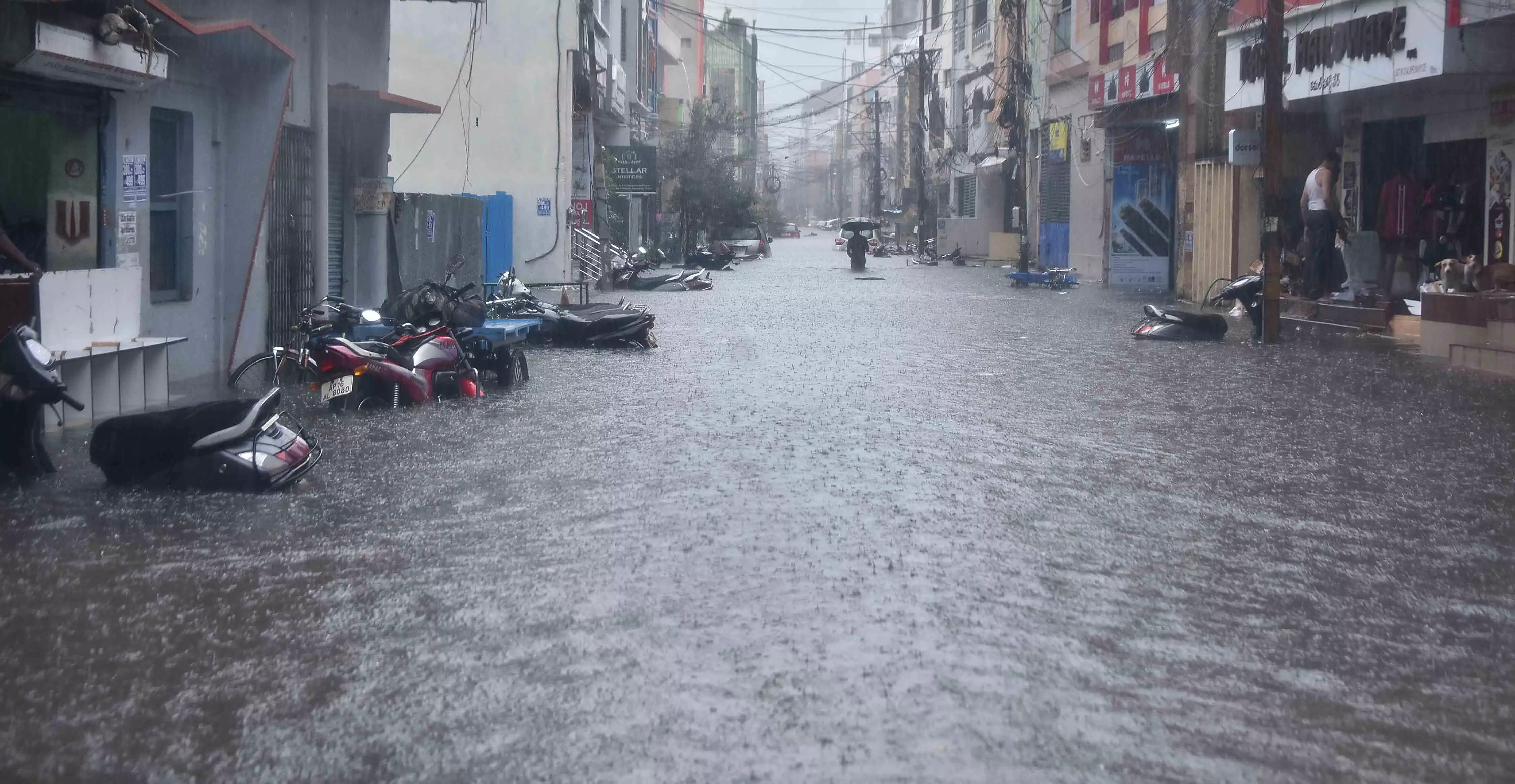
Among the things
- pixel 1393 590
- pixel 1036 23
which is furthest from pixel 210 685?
pixel 1036 23

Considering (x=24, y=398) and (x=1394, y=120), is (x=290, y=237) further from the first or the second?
(x=1394, y=120)

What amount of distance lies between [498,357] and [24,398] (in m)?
5.65

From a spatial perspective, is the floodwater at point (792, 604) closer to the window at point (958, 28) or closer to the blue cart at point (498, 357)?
the blue cart at point (498, 357)

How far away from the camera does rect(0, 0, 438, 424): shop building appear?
1030cm

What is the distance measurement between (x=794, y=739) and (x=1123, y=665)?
136 centimetres

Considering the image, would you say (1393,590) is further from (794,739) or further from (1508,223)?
(1508,223)

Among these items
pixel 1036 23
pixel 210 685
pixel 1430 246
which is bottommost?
pixel 210 685

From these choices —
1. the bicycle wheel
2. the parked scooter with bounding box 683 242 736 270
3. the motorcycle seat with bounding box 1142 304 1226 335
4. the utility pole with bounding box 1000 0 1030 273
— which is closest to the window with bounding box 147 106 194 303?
the bicycle wheel

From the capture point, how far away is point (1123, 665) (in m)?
5.05

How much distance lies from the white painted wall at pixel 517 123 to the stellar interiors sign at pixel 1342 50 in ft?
45.2

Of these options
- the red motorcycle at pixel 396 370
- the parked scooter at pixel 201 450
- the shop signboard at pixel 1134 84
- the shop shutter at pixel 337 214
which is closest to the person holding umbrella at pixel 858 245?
the shop signboard at pixel 1134 84

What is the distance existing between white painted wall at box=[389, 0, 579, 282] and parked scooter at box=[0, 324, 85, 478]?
22641 mm

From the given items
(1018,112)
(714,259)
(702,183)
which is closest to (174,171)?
(1018,112)

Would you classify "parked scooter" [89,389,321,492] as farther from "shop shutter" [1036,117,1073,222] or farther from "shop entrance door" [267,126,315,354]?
"shop shutter" [1036,117,1073,222]
